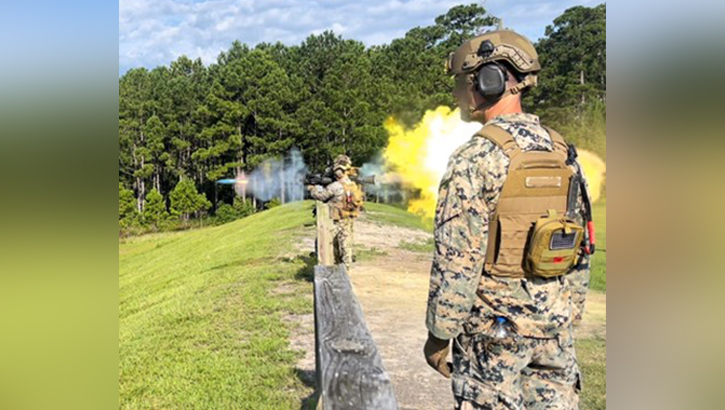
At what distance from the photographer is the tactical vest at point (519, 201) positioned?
6.41 ft

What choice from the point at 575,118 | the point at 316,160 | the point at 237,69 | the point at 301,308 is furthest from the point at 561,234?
the point at 237,69

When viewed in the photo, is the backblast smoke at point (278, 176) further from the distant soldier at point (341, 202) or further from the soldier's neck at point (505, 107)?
the soldier's neck at point (505, 107)

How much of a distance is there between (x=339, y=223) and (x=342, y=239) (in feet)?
0.86

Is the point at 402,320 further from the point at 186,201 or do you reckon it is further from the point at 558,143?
the point at 186,201

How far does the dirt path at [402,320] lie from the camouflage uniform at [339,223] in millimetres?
646

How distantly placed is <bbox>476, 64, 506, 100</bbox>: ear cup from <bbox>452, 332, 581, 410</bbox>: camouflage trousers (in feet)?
2.87

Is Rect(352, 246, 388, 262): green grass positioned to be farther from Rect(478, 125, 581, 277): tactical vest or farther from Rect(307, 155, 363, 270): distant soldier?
Rect(478, 125, 581, 277): tactical vest

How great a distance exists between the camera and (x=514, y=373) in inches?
79.6

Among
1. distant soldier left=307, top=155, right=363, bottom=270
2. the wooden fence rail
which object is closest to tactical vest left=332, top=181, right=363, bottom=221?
distant soldier left=307, top=155, right=363, bottom=270

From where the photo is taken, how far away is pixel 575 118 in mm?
17891

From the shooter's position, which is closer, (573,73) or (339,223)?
(339,223)

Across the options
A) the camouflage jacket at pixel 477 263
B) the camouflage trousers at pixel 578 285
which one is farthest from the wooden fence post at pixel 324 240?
the camouflage jacket at pixel 477 263

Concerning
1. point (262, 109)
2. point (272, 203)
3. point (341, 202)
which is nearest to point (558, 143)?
point (341, 202)

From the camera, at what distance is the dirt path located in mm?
4449
